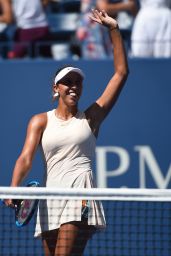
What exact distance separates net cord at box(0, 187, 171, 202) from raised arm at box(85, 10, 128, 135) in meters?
0.47

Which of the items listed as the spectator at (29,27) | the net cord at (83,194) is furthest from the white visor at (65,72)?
the spectator at (29,27)

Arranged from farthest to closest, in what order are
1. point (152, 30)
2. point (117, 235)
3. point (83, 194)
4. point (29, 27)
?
point (29, 27)
point (152, 30)
point (117, 235)
point (83, 194)

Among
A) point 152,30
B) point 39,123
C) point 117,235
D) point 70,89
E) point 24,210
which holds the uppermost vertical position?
point 152,30

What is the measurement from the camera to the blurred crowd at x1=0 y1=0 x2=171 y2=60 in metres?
8.80

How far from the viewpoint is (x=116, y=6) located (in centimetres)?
914

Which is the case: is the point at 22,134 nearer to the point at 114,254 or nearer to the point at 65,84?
the point at 114,254

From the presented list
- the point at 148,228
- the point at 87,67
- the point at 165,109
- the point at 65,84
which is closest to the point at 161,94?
the point at 165,109

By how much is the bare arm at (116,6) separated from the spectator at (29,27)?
0.57m

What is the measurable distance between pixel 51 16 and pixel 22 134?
6.81ft

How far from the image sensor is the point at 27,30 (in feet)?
29.8

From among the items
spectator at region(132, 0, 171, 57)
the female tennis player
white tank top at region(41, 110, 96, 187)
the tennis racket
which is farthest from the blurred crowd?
the tennis racket

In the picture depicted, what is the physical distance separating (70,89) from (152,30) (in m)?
2.98

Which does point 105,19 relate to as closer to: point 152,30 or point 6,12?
point 152,30

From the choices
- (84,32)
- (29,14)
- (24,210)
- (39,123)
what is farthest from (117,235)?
(29,14)
